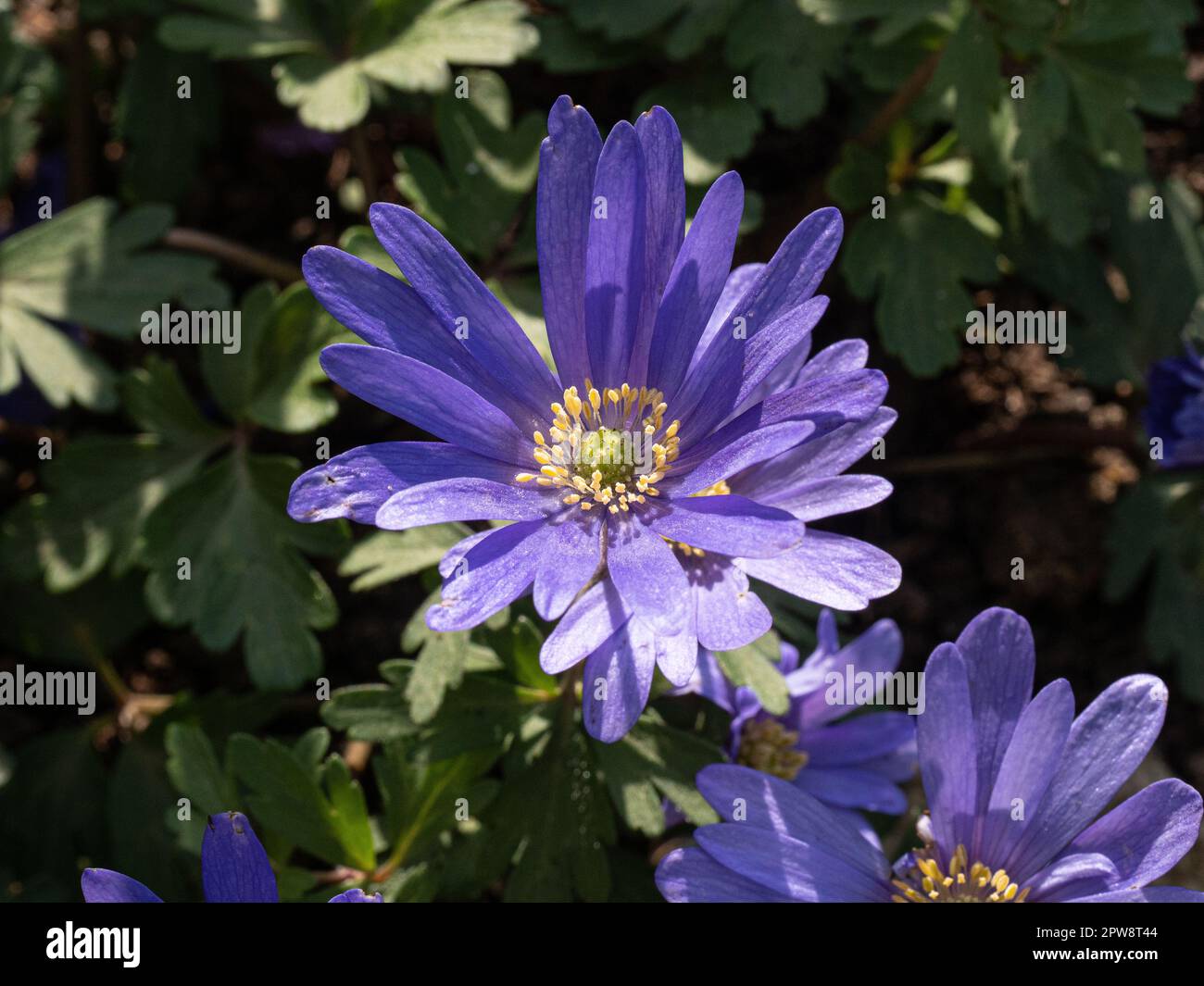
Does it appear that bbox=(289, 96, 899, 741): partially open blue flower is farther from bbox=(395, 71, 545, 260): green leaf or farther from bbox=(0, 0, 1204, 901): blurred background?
bbox=(395, 71, 545, 260): green leaf

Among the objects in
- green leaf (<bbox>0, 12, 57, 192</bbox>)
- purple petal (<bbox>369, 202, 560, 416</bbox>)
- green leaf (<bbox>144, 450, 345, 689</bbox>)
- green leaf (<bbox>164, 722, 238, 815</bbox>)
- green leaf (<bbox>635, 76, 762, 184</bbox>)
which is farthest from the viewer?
green leaf (<bbox>0, 12, 57, 192</bbox>)

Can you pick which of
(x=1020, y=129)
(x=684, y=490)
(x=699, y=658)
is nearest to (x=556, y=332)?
(x=684, y=490)

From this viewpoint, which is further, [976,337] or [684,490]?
[976,337]

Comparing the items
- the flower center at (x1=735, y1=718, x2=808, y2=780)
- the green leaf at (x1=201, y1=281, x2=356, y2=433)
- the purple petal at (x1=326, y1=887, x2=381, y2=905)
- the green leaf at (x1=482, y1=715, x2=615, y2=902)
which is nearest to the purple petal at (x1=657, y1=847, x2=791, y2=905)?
the green leaf at (x1=482, y1=715, x2=615, y2=902)

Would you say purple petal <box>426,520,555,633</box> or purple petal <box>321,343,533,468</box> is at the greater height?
purple petal <box>321,343,533,468</box>

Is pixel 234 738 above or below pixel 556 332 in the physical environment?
below

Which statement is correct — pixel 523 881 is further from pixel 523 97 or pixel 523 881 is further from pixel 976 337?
pixel 523 97
